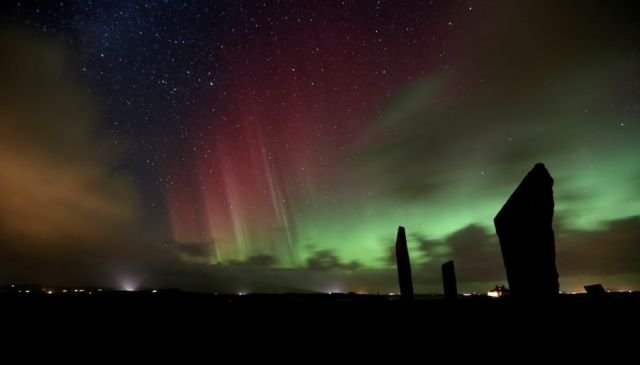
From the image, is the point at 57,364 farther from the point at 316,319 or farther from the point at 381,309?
the point at 381,309

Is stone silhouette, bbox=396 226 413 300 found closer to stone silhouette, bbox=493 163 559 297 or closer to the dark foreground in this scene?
the dark foreground

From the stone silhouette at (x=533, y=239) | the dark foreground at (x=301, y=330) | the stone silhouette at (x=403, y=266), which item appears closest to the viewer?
the dark foreground at (x=301, y=330)

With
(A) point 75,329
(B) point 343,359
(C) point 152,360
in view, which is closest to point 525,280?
(B) point 343,359

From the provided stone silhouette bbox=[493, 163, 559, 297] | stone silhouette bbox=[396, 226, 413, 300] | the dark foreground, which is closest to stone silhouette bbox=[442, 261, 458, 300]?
stone silhouette bbox=[396, 226, 413, 300]

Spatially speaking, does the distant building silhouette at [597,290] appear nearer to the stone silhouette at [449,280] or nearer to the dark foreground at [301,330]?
the stone silhouette at [449,280]

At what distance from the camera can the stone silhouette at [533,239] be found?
664 centimetres

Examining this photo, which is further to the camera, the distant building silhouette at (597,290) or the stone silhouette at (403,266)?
the distant building silhouette at (597,290)

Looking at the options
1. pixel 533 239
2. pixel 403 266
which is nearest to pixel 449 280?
pixel 403 266

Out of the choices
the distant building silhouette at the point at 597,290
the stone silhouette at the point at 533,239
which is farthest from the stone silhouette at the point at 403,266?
the distant building silhouette at the point at 597,290

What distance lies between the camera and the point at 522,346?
234 inches

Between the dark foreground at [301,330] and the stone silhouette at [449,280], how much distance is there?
6.83 m

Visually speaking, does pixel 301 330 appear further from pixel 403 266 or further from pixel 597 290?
pixel 597 290

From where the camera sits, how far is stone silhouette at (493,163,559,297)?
261 inches

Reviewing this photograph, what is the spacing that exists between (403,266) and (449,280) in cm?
257
